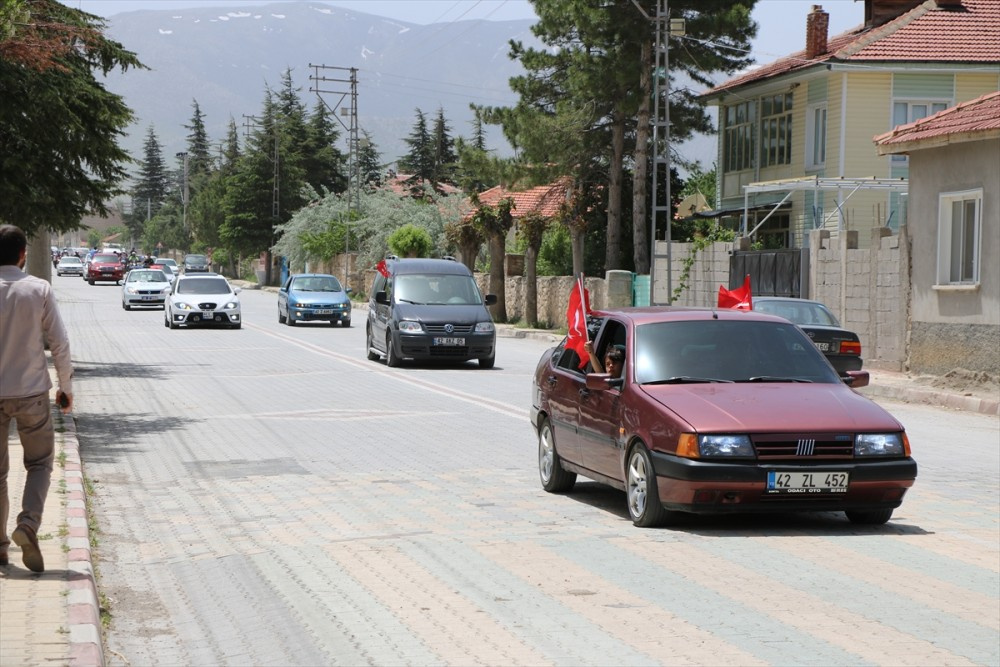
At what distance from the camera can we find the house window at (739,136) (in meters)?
48.2

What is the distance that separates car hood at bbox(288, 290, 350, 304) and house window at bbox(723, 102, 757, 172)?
47.9 ft

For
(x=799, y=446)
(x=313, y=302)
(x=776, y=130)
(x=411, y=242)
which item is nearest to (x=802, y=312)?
(x=799, y=446)

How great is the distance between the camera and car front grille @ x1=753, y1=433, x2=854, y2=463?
9.34m

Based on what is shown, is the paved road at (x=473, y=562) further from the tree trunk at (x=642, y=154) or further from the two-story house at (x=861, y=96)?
the tree trunk at (x=642, y=154)

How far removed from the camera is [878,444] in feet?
31.3

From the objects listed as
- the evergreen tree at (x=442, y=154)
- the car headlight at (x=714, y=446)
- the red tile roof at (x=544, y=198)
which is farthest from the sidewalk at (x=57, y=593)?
the evergreen tree at (x=442, y=154)

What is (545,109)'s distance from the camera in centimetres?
4769

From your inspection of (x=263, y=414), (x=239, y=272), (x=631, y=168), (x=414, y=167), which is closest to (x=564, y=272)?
(x=631, y=168)

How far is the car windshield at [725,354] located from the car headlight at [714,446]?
95cm

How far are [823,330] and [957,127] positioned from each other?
4572 mm

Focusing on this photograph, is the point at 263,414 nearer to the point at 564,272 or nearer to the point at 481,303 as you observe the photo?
the point at 481,303

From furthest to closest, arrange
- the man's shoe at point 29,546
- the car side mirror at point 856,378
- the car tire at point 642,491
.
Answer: the car side mirror at point 856,378
the car tire at point 642,491
the man's shoe at point 29,546

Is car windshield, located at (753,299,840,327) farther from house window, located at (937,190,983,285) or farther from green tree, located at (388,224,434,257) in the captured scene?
green tree, located at (388,224,434,257)

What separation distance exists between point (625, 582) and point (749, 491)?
63.0 inches
